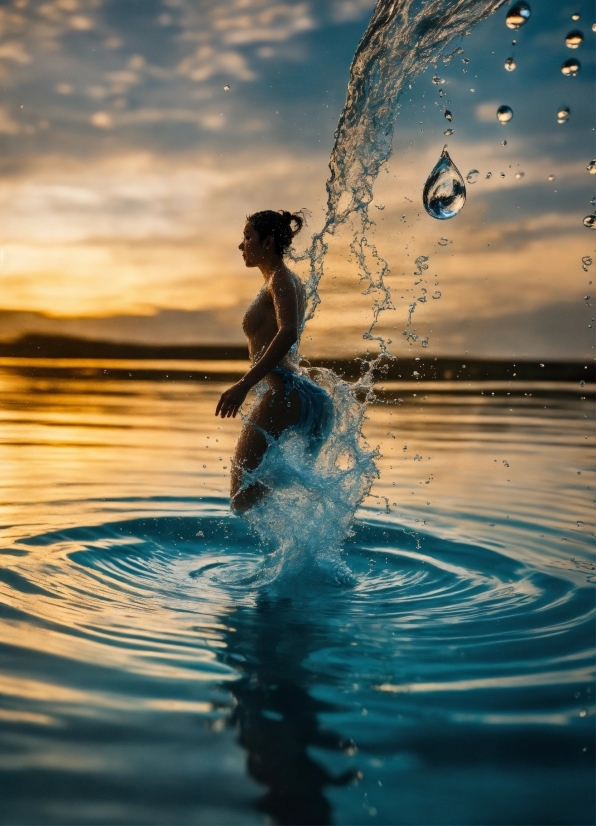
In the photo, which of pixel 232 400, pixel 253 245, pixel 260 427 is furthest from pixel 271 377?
pixel 253 245

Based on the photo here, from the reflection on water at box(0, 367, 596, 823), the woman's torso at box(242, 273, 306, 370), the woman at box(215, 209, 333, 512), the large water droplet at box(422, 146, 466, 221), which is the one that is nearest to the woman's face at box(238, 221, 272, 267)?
the woman at box(215, 209, 333, 512)

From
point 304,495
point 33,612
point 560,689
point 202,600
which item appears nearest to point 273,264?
point 304,495

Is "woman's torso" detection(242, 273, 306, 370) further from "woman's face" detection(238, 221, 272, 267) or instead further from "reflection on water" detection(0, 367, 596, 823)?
"reflection on water" detection(0, 367, 596, 823)

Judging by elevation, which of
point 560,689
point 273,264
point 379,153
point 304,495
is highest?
point 379,153

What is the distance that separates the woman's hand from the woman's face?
0.96 meters

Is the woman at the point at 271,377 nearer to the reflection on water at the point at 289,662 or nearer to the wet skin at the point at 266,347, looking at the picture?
the wet skin at the point at 266,347

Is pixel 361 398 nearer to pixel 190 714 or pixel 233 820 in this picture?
pixel 190 714

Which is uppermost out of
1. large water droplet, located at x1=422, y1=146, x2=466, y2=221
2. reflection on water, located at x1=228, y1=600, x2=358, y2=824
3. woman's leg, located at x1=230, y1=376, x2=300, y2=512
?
large water droplet, located at x1=422, y1=146, x2=466, y2=221

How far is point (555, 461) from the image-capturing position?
978cm

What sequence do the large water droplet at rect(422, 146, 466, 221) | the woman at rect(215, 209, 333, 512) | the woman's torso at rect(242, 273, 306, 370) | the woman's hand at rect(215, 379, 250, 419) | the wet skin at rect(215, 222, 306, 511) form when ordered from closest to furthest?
the woman's hand at rect(215, 379, 250, 419) → the wet skin at rect(215, 222, 306, 511) → the woman at rect(215, 209, 333, 512) → the woman's torso at rect(242, 273, 306, 370) → the large water droplet at rect(422, 146, 466, 221)

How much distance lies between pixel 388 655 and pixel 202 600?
4.04 feet

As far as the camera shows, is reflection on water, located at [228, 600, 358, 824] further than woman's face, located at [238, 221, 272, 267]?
No

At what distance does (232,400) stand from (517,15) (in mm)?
2893

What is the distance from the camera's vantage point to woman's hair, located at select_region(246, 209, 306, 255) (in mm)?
5141
